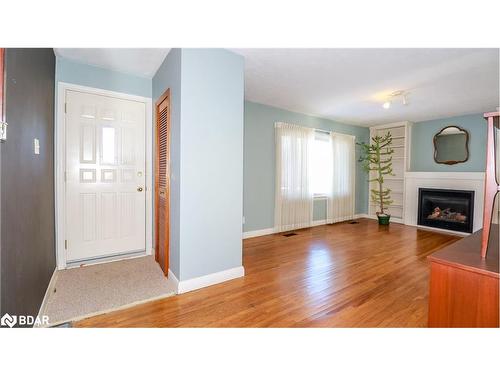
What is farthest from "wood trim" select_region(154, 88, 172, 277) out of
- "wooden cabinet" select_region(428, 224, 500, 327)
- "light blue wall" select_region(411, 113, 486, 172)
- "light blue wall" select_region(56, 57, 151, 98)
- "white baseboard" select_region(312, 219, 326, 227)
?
"light blue wall" select_region(411, 113, 486, 172)

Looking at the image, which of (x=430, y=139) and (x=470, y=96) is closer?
(x=470, y=96)

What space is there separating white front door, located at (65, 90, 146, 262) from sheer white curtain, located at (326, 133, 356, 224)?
4021mm

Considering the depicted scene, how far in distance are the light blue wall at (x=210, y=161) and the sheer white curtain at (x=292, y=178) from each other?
2.06 meters

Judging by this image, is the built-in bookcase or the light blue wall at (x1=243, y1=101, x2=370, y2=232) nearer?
the light blue wall at (x1=243, y1=101, x2=370, y2=232)

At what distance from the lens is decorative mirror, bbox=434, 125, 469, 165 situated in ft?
15.7

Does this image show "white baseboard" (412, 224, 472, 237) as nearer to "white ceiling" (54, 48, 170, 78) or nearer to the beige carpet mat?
the beige carpet mat

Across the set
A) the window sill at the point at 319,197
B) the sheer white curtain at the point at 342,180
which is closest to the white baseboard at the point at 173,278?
the window sill at the point at 319,197

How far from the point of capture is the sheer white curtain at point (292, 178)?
4.48 metres

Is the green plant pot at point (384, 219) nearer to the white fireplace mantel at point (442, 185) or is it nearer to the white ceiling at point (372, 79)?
the white fireplace mantel at point (442, 185)

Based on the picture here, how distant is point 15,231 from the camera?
1319 millimetres

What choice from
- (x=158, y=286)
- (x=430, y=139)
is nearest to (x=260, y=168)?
(x=158, y=286)
